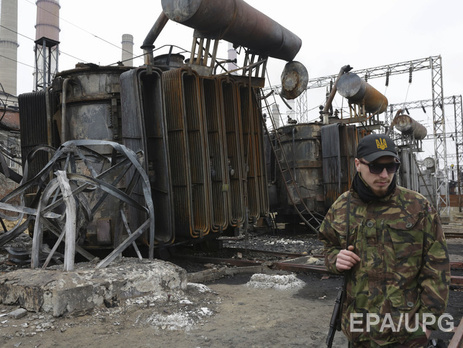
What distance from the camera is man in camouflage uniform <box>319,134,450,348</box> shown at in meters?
2.11

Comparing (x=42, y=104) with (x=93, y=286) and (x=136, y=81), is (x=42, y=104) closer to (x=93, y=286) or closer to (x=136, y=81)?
(x=136, y=81)

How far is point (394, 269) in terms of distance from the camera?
7.23 ft

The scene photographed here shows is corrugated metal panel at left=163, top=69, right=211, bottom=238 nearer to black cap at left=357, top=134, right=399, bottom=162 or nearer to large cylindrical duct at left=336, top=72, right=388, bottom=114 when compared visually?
black cap at left=357, top=134, right=399, bottom=162

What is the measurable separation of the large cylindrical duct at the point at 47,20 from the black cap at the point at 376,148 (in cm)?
3672

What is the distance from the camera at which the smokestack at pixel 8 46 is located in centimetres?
3481

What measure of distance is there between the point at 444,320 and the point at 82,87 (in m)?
6.83

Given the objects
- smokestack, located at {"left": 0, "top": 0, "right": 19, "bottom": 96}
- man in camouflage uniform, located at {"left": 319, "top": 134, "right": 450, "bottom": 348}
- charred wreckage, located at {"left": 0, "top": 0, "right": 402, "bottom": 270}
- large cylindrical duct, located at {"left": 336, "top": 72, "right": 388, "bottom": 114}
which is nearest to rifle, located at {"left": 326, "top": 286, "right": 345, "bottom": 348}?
man in camouflage uniform, located at {"left": 319, "top": 134, "right": 450, "bottom": 348}

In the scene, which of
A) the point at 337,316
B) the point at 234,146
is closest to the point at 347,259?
the point at 337,316

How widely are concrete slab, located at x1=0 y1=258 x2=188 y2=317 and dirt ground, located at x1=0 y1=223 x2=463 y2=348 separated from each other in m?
0.10

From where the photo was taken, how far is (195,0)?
7.30 m

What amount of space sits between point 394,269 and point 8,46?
136ft

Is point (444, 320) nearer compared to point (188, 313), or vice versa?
point (444, 320)

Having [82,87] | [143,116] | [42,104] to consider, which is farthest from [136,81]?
[42,104]

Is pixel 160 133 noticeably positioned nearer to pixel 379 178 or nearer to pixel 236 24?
pixel 236 24
